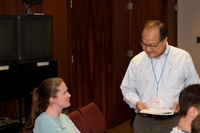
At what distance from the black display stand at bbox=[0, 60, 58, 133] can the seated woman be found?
3.49 feet

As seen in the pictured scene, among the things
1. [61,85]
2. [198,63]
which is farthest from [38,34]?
[198,63]

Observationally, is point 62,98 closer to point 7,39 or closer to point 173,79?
point 173,79

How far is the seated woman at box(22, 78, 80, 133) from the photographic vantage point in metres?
3.26

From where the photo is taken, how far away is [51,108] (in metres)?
3.35

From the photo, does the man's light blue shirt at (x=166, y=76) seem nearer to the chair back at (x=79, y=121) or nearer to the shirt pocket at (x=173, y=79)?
the shirt pocket at (x=173, y=79)

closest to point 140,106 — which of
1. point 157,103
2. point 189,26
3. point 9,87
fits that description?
point 157,103

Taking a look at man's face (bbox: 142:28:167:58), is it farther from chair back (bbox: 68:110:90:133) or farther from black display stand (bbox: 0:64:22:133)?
black display stand (bbox: 0:64:22:133)

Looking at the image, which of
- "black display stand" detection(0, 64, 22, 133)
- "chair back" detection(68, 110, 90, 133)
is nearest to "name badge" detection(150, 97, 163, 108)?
"chair back" detection(68, 110, 90, 133)

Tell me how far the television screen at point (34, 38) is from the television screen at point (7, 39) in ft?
0.26

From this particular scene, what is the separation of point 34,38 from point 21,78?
486 mm

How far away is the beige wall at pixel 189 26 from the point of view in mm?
7879

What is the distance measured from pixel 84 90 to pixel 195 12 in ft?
9.67

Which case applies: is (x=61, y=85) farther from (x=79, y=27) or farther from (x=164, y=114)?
(x=79, y=27)

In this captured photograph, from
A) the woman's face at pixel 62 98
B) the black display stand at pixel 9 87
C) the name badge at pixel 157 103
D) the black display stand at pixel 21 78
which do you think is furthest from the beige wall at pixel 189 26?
the woman's face at pixel 62 98
